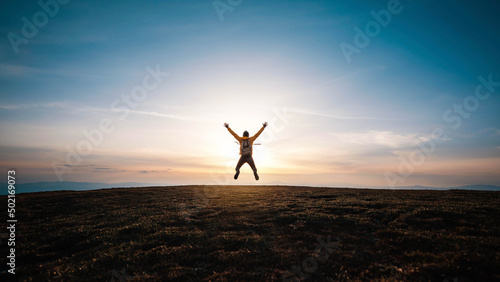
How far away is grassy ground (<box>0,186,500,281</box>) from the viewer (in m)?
9.57

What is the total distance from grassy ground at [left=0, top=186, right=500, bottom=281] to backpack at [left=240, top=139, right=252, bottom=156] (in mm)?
5405

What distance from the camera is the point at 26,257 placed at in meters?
12.5

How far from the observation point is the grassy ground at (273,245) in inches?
377

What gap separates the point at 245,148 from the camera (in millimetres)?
20844

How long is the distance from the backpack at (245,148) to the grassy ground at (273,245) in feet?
17.7

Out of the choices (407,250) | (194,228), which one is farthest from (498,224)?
(194,228)

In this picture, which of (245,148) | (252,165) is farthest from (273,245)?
(245,148)

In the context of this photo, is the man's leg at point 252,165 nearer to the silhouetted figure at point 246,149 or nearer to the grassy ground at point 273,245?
the silhouetted figure at point 246,149

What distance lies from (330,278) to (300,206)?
39.3 feet

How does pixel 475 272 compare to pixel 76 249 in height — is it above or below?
above

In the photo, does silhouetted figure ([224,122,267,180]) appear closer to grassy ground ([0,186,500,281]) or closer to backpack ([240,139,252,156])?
backpack ([240,139,252,156])

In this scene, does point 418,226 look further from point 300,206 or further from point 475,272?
point 300,206

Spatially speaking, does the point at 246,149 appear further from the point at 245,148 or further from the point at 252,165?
the point at 252,165

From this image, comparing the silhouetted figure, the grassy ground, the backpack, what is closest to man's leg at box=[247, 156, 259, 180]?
the silhouetted figure
